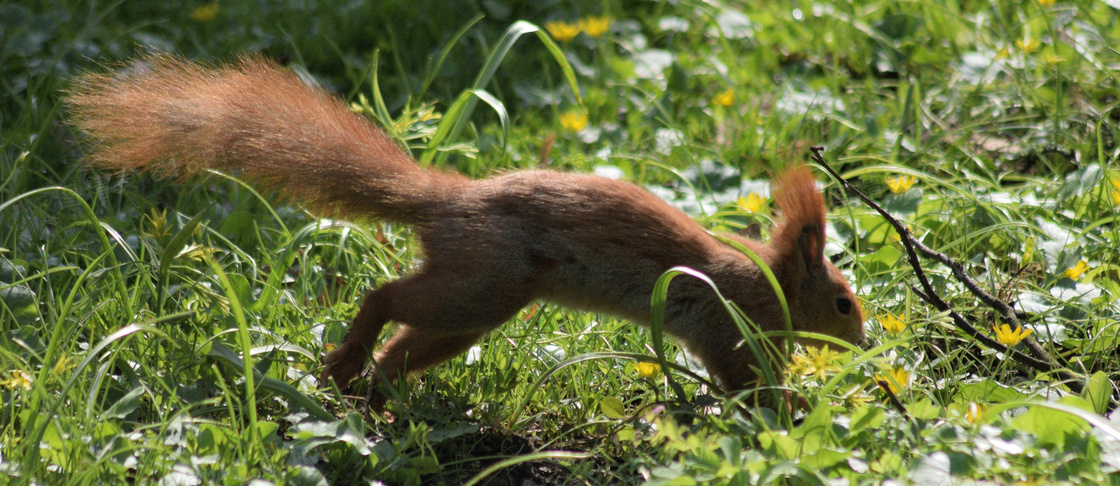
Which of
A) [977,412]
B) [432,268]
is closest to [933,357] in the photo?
[977,412]

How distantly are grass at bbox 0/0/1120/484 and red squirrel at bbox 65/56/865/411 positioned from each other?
0.15 meters

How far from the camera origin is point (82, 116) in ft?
7.73

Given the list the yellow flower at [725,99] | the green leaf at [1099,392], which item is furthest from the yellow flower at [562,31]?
the green leaf at [1099,392]

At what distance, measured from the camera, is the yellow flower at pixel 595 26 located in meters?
4.40

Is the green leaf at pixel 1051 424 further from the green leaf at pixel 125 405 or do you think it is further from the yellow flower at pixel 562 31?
the yellow flower at pixel 562 31

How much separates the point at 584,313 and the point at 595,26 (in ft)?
6.78

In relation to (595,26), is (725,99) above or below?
below

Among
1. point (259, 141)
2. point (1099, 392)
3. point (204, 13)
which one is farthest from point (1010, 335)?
point (204, 13)

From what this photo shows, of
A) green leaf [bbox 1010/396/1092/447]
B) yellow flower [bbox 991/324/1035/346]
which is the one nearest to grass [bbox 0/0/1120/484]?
green leaf [bbox 1010/396/1092/447]

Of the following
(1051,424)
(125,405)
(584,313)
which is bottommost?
(584,313)

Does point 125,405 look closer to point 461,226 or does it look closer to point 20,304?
point 20,304

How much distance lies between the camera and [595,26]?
4402 millimetres

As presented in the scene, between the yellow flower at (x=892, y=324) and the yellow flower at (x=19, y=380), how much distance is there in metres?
1.86

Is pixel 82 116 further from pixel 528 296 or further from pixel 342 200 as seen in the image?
pixel 528 296
